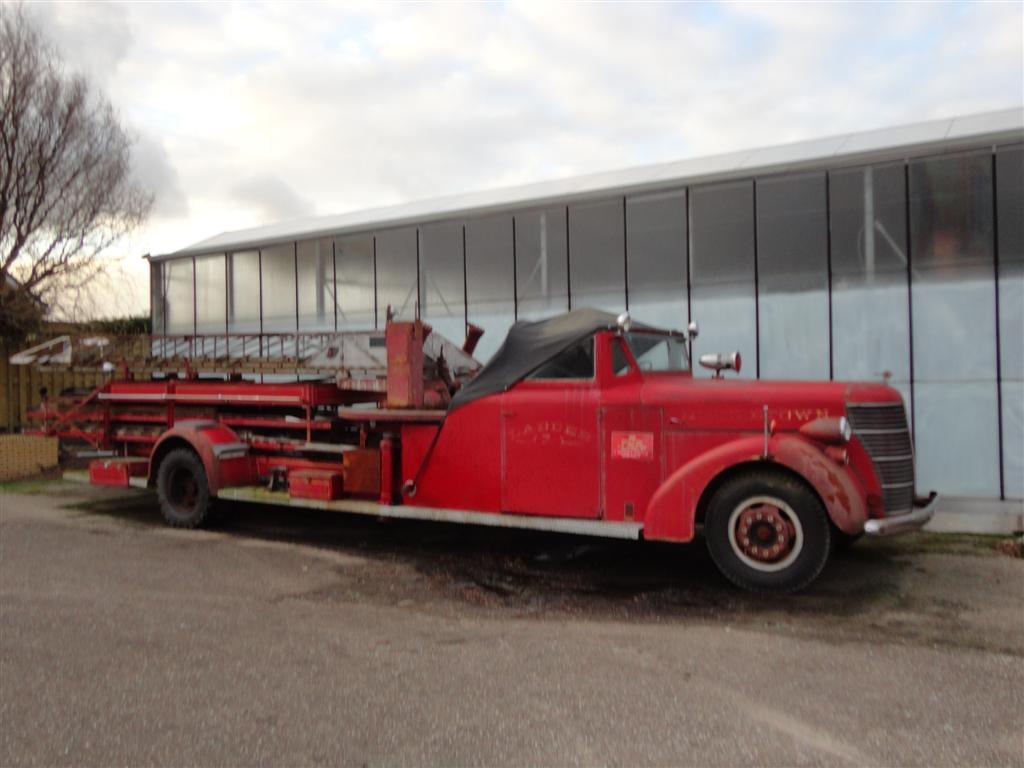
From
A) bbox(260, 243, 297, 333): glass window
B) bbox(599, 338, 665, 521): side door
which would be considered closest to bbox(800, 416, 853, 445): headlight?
bbox(599, 338, 665, 521): side door

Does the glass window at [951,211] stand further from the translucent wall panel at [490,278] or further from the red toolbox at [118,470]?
the red toolbox at [118,470]

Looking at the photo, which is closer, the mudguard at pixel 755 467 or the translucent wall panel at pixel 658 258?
the mudguard at pixel 755 467

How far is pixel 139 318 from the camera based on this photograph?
20094 mm

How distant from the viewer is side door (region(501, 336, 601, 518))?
6453 millimetres

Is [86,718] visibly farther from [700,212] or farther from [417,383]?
[700,212]

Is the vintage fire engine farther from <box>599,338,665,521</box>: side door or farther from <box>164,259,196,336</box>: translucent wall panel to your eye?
<box>164,259,196,336</box>: translucent wall panel

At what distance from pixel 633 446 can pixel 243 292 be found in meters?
11.8

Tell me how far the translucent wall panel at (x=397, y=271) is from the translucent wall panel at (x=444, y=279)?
211 mm

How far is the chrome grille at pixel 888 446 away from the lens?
5.96 m

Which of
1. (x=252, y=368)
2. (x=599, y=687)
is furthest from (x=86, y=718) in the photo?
(x=252, y=368)

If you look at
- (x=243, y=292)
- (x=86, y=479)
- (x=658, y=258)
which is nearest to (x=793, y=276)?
(x=658, y=258)

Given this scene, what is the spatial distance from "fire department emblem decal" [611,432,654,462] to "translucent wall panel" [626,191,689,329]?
559cm

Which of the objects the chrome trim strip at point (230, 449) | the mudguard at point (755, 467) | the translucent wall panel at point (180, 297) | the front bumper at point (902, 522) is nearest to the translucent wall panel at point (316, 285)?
the translucent wall panel at point (180, 297)

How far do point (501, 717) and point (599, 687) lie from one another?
64 centimetres
